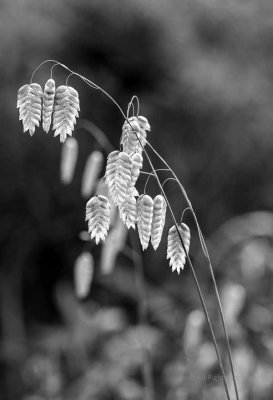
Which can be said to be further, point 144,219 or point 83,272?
point 83,272

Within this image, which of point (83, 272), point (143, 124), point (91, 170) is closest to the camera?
point (143, 124)

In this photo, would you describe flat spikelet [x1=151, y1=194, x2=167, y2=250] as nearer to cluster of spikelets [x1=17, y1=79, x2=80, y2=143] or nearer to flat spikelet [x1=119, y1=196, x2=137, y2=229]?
flat spikelet [x1=119, y1=196, x2=137, y2=229]

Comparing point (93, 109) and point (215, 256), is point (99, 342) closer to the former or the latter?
point (215, 256)

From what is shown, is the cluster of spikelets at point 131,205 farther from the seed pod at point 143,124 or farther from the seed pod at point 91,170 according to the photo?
the seed pod at point 91,170

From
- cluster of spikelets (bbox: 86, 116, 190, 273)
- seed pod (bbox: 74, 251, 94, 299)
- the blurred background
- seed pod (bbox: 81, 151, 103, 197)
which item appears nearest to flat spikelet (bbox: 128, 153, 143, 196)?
cluster of spikelets (bbox: 86, 116, 190, 273)

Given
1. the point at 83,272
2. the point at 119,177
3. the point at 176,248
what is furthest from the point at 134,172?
the point at 83,272

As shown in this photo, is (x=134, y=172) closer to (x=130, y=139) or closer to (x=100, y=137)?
(x=130, y=139)

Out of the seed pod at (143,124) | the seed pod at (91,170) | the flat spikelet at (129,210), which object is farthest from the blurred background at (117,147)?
the flat spikelet at (129,210)
